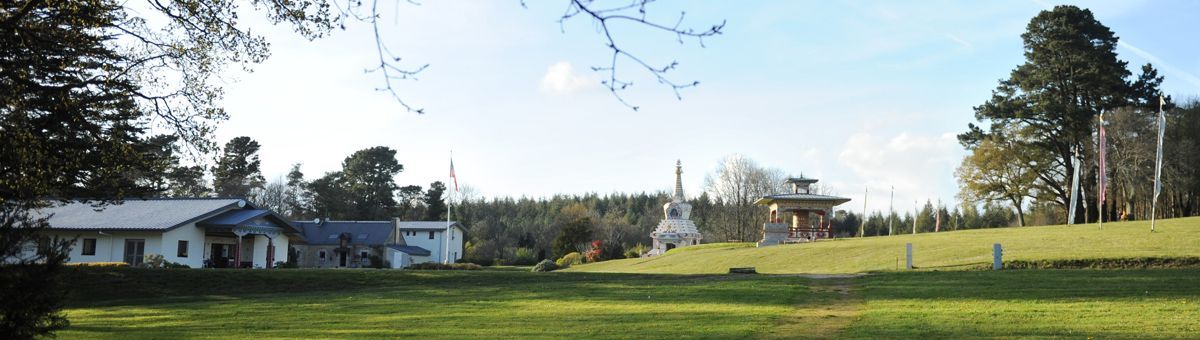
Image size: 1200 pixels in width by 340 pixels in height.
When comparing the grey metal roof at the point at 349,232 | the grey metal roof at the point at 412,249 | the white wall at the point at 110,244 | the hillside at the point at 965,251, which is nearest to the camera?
the hillside at the point at 965,251

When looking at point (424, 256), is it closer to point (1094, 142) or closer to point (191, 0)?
point (1094, 142)

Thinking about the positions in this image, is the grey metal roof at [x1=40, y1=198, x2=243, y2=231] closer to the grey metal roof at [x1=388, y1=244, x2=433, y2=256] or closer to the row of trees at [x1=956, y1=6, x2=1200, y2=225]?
the grey metal roof at [x1=388, y1=244, x2=433, y2=256]

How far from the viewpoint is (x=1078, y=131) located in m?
55.7

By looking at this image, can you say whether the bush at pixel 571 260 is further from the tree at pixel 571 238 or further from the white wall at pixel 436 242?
the white wall at pixel 436 242

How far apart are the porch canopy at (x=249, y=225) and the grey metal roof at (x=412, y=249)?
1626cm

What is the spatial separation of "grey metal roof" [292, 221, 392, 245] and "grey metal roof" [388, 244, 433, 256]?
0.91 meters

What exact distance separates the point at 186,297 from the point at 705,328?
1801cm

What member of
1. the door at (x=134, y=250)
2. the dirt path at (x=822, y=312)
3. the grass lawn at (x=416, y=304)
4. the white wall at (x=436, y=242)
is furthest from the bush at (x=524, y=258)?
the dirt path at (x=822, y=312)

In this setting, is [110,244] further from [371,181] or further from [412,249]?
[371,181]

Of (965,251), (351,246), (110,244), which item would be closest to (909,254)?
(965,251)

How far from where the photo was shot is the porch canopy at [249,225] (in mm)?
46156

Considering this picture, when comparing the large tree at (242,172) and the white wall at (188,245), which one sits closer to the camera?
the white wall at (188,245)

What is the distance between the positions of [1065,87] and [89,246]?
58997mm

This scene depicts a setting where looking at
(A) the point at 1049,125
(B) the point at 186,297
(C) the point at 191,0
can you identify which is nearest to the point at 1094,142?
(A) the point at 1049,125
